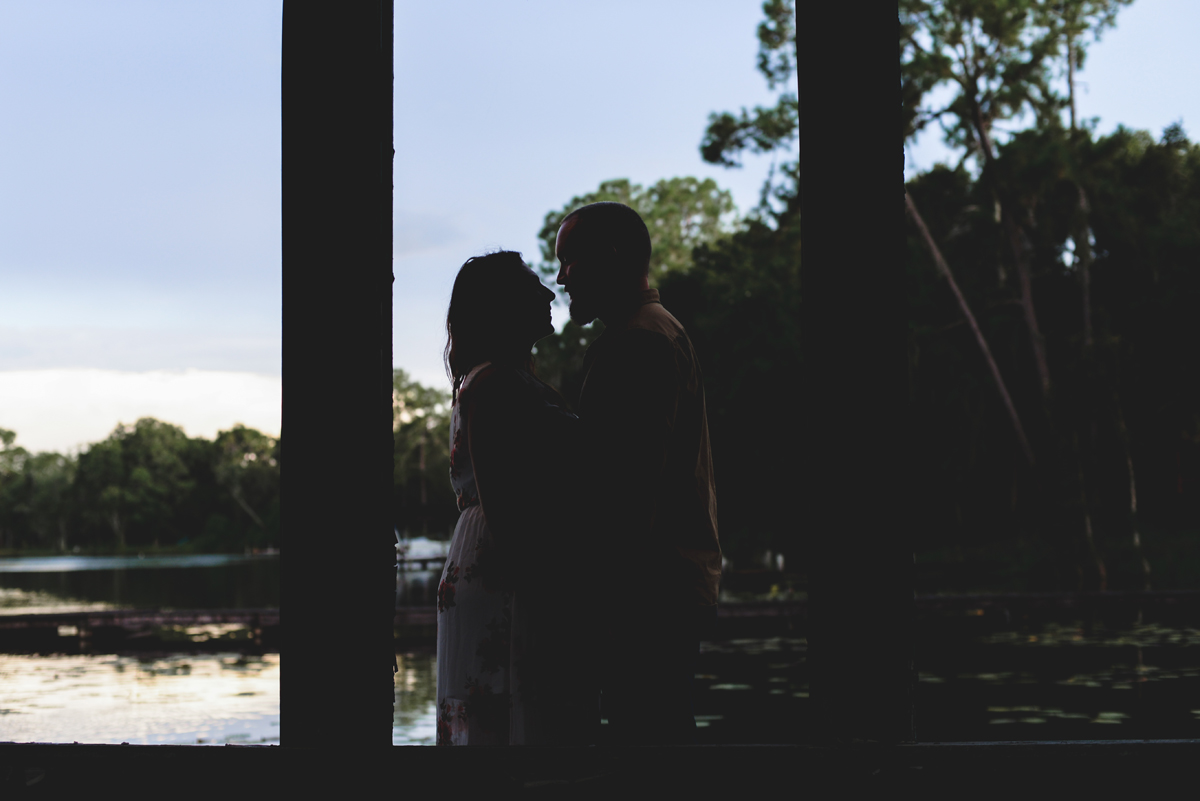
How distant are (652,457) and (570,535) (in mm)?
232

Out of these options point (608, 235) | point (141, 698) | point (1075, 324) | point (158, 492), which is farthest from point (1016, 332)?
point (158, 492)

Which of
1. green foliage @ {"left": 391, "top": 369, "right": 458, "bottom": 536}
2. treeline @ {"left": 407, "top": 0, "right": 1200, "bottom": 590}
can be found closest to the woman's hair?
treeline @ {"left": 407, "top": 0, "right": 1200, "bottom": 590}

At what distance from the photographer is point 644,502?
2.20 m

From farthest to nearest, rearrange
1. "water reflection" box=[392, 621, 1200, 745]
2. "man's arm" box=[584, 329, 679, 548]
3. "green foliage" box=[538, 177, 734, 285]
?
1. "green foliage" box=[538, 177, 734, 285]
2. "water reflection" box=[392, 621, 1200, 745]
3. "man's arm" box=[584, 329, 679, 548]

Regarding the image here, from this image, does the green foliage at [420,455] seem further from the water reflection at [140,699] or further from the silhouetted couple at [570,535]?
the silhouetted couple at [570,535]

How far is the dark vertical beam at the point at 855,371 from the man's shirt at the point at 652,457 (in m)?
0.27

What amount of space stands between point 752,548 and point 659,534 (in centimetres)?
2680

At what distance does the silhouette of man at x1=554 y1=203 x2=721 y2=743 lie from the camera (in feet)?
7.25

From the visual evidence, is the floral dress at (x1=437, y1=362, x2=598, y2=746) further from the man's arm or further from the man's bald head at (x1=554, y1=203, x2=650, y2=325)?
→ the man's bald head at (x1=554, y1=203, x2=650, y2=325)

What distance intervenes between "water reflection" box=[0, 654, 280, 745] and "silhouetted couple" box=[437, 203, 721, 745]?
16.3ft

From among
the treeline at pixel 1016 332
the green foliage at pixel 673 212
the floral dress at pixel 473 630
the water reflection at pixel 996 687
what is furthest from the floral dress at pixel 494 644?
the green foliage at pixel 673 212

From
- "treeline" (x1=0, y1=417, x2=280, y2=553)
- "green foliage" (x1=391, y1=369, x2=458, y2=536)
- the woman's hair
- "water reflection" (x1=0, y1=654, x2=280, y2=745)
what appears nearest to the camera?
the woman's hair

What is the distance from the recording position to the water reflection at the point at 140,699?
8586 mm

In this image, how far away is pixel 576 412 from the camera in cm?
234
